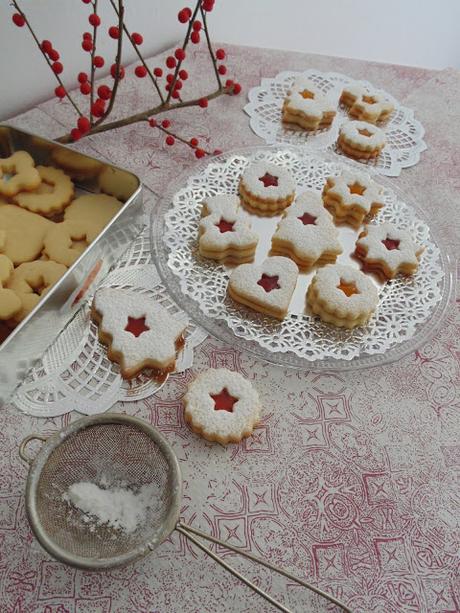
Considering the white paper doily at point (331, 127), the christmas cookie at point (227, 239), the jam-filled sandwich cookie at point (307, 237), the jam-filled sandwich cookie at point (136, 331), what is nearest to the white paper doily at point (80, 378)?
the jam-filled sandwich cookie at point (136, 331)

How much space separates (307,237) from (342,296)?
16cm

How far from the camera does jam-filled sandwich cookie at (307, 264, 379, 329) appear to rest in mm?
987

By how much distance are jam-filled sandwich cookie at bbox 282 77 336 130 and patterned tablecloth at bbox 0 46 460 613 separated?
0.58m

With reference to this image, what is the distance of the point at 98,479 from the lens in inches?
30.6

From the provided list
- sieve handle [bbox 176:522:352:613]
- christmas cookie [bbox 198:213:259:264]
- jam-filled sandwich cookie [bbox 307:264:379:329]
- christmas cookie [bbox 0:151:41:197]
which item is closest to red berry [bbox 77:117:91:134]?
christmas cookie [bbox 0:151:41:197]

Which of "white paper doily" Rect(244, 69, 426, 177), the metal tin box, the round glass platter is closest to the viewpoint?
the metal tin box

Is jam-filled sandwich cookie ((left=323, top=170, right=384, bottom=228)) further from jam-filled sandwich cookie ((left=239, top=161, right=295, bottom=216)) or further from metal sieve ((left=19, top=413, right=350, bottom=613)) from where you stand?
metal sieve ((left=19, top=413, right=350, bottom=613))

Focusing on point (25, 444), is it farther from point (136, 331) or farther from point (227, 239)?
point (227, 239)

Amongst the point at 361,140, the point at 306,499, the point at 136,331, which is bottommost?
the point at 306,499

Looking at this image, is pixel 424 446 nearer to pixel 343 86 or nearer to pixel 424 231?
pixel 424 231

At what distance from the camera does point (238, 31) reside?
5.78 ft

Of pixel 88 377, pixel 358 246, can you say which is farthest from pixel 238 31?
pixel 88 377

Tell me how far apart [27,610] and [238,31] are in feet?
5.31

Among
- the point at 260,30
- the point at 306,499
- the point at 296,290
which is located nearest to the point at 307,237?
the point at 296,290
